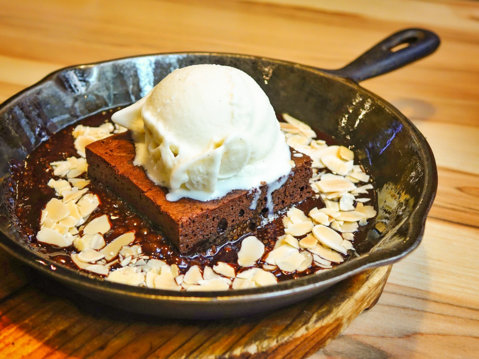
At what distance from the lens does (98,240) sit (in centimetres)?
113

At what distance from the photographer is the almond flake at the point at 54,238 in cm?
112

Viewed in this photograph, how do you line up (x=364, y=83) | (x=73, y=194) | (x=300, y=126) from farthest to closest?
(x=364, y=83) < (x=300, y=126) < (x=73, y=194)

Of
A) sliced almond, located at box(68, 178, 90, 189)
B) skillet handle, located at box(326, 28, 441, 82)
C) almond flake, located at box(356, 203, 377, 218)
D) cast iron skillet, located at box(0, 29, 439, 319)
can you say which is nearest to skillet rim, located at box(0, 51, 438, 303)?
cast iron skillet, located at box(0, 29, 439, 319)

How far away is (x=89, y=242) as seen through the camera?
112cm

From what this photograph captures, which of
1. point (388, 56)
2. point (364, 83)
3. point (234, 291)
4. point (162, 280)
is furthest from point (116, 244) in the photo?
point (364, 83)

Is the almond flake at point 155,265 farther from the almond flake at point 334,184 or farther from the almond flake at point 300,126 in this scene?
the almond flake at point 300,126

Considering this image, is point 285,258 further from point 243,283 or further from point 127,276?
point 127,276

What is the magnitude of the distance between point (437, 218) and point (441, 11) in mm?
1927

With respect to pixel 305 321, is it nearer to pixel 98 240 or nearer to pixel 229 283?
pixel 229 283

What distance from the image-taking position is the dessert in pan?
3.59 ft

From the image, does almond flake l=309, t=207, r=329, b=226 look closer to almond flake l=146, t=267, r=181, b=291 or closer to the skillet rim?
the skillet rim

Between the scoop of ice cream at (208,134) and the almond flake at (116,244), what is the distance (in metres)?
0.13

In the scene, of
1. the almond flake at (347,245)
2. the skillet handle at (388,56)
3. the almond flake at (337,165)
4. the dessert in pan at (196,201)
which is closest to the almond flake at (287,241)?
the dessert in pan at (196,201)

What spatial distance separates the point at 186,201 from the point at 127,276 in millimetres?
212
